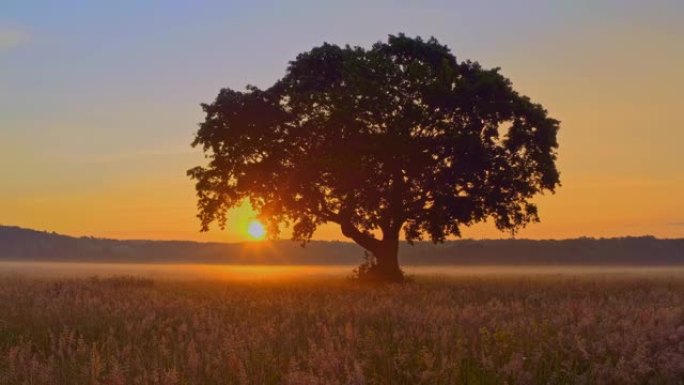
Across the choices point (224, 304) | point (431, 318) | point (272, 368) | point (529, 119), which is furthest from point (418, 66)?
point (272, 368)

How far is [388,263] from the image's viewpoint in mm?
33125

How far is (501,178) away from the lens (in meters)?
30.7

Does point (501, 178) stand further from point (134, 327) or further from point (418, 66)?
point (134, 327)

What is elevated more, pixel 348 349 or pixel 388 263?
pixel 388 263

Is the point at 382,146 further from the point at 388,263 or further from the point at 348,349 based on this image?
the point at 348,349

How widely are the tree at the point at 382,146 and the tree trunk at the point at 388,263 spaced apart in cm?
5

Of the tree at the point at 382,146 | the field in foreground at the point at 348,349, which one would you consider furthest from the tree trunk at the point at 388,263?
the field in foreground at the point at 348,349

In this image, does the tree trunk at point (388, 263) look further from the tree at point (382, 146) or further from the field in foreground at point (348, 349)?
the field in foreground at point (348, 349)

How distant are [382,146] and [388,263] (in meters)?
7.02

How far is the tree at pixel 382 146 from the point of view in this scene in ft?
95.9

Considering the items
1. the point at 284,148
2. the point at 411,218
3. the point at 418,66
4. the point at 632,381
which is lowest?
the point at 632,381

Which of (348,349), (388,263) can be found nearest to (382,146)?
(388,263)

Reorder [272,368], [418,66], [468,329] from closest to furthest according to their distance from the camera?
1. [272,368]
2. [468,329]
3. [418,66]

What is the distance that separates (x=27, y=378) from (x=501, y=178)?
2551cm
